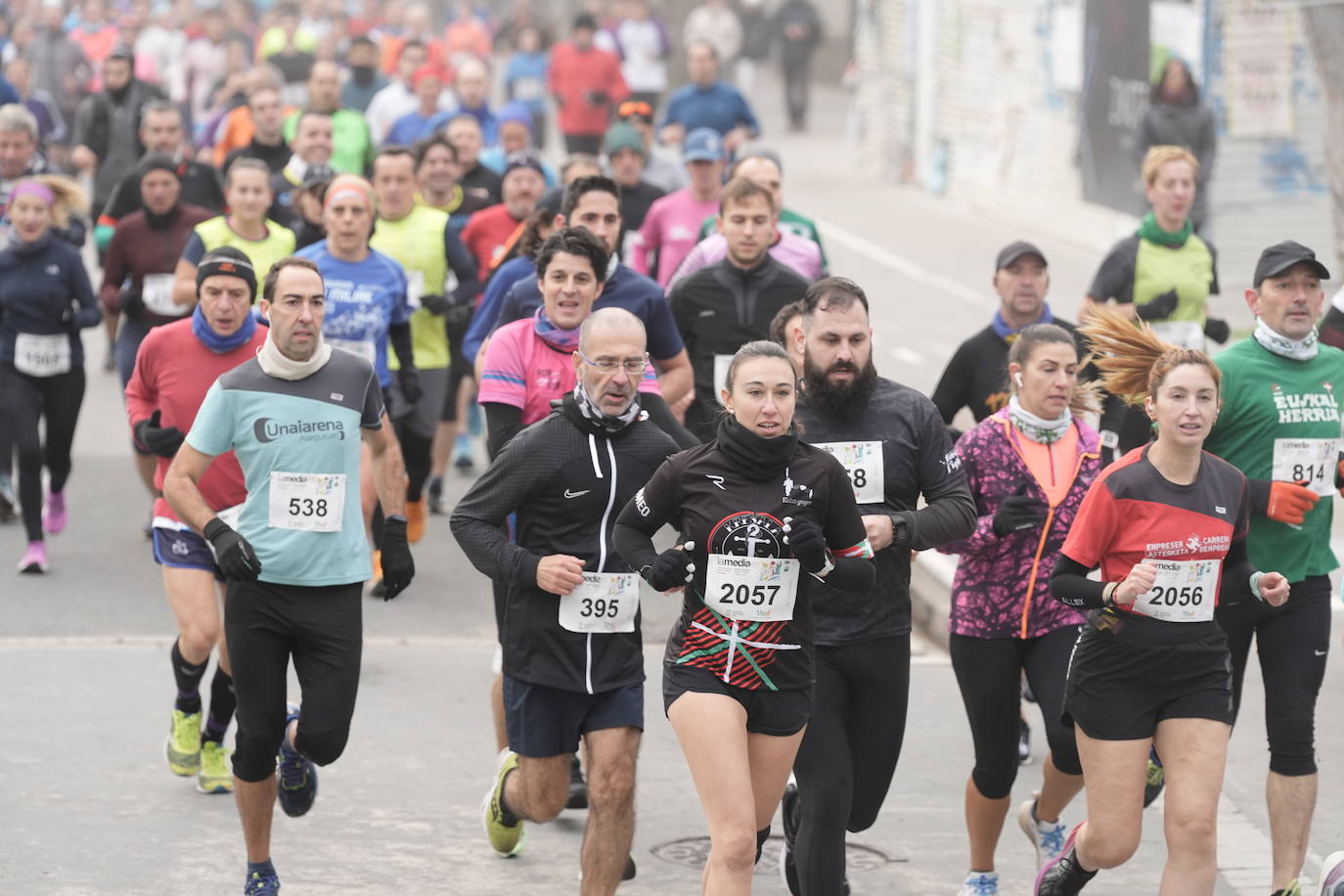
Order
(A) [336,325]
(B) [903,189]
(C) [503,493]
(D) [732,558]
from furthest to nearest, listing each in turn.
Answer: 1. (B) [903,189]
2. (A) [336,325]
3. (C) [503,493]
4. (D) [732,558]

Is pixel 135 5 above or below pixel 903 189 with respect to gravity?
above

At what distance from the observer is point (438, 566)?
40.0ft

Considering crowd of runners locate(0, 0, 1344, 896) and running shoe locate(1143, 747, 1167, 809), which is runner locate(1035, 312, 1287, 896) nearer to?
crowd of runners locate(0, 0, 1344, 896)

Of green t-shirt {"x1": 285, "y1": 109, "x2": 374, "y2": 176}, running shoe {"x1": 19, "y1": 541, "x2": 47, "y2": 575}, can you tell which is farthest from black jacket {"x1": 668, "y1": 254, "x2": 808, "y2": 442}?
green t-shirt {"x1": 285, "y1": 109, "x2": 374, "y2": 176}

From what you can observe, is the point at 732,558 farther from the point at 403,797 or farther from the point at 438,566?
the point at 438,566

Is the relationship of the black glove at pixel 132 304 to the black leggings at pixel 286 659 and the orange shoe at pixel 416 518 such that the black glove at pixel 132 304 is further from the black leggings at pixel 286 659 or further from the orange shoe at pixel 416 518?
the black leggings at pixel 286 659

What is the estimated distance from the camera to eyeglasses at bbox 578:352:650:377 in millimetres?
6621


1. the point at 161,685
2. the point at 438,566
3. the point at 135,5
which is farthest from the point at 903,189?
the point at 161,685

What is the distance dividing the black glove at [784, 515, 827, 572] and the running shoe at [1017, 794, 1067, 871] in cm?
171

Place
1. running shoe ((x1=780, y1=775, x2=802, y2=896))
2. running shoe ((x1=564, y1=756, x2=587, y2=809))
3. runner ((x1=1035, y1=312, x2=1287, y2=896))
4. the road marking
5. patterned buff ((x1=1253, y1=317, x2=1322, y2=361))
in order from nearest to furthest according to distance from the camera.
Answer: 1. runner ((x1=1035, y1=312, x2=1287, y2=896))
2. running shoe ((x1=780, y1=775, x2=802, y2=896))
3. patterned buff ((x1=1253, y1=317, x2=1322, y2=361))
4. running shoe ((x1=564, y1=756, x2=587, y2=809))
5. the road marking

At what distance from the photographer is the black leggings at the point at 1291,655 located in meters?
6.97

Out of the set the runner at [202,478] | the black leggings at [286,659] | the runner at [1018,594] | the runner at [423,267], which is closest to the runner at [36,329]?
the runner at [423,267]

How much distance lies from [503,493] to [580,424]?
0.30 meters

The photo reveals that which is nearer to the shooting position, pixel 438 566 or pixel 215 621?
pixel 215 621
